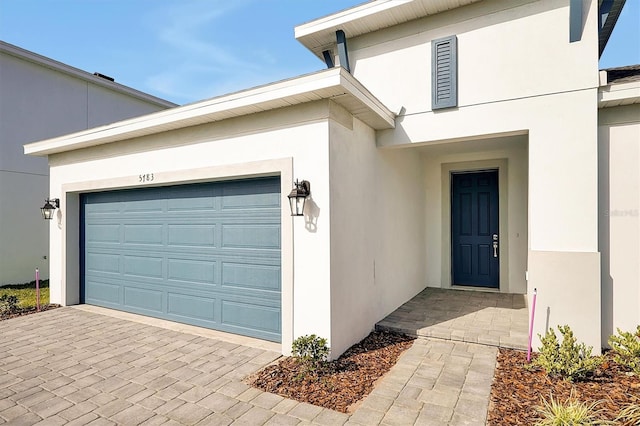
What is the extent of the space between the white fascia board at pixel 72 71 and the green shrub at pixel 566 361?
41.9ft

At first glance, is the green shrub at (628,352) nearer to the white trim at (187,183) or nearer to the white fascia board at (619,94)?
the white fascia board at (619,94)

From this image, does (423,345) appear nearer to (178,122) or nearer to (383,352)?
(383,352)

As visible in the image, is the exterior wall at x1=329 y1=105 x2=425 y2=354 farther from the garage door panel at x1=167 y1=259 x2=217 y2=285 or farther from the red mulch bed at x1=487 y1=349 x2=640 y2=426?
the garage door panel at x1=167 y1=259 x2=217 y2=285

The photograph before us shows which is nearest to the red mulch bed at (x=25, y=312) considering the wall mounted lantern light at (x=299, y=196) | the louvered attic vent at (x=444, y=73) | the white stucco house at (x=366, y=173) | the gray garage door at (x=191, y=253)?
the white stucco house at (x=366, y=173)

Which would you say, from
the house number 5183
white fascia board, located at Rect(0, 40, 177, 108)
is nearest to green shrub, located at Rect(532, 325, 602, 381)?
the house number 5183

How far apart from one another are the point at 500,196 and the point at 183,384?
6156 mm

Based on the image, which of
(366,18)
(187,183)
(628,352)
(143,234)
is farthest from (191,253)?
(628,352)

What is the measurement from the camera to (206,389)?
3.21 m

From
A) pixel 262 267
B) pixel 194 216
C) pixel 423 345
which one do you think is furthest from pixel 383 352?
pixel 194 216

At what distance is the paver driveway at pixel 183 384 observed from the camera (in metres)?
2.75

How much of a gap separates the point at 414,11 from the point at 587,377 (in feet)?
15.7

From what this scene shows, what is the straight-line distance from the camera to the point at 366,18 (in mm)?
4910

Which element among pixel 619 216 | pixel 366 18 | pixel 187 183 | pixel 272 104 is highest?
pixel 366 18

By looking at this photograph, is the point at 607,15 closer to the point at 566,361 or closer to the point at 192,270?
the point at 566,361
